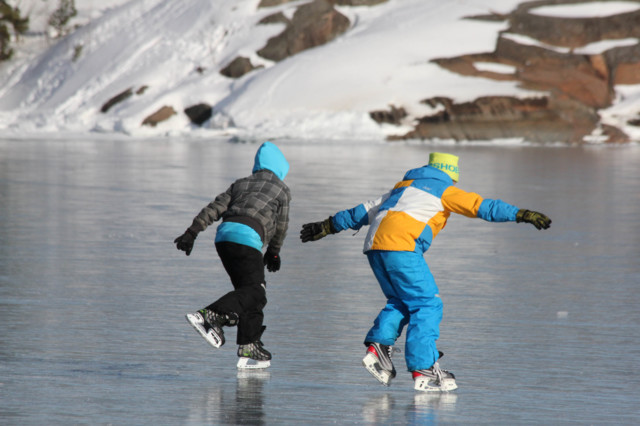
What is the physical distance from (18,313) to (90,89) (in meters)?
76.4

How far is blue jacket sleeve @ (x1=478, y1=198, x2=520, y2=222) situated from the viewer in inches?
224

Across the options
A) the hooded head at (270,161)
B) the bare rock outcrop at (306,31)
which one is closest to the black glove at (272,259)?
the hooded head at (270,161)

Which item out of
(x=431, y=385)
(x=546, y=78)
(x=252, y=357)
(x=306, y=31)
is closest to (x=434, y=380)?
(x=431, y=385)

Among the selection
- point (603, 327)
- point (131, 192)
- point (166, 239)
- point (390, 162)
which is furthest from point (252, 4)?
point (603, 327)

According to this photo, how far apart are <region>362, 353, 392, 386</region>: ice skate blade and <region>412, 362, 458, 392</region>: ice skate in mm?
168

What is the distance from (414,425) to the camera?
5125 millimetres

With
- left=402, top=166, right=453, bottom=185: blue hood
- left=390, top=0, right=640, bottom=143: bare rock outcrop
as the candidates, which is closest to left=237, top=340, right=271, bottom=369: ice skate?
left=402, top=166, right=453, bottom=185: blue hood

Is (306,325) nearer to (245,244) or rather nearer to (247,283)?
(247,283)

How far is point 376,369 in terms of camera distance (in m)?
5.85

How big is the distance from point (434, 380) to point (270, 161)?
1.79 meters

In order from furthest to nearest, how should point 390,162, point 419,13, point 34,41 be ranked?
1. point 34,41
2. point 419,13
3. point 390,162

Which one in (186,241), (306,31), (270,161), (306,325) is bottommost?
(306,31)

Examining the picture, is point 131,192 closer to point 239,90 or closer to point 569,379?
point 569,379

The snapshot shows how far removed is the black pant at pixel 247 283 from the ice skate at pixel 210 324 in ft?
0.55
